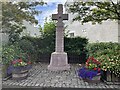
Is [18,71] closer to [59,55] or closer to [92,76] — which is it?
[92,76]

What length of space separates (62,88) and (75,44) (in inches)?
181

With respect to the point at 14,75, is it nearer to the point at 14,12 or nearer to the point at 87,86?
the point at 87,86

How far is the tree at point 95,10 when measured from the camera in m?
6.22

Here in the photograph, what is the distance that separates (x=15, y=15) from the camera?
6.05 m

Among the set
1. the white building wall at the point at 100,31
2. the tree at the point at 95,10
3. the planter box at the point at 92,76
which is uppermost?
the tree at the point at 95,10

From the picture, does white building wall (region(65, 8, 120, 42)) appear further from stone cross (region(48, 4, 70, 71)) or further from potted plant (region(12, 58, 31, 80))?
potted plant (region(12, 58, 31, 80))

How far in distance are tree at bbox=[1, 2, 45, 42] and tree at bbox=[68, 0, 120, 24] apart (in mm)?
1471

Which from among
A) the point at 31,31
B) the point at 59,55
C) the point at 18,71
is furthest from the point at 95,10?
the point at 18,71

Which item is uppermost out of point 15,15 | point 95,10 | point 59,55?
point 95,10

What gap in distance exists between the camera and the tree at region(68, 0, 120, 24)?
622cm

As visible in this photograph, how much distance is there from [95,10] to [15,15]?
3.00 m

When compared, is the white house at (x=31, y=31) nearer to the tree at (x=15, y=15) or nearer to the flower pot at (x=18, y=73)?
the tree at (x=15, y=15)

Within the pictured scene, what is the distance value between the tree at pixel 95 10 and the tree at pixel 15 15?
147 centimetres

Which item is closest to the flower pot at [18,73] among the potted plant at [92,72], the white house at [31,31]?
the potted plant at [92,72]
